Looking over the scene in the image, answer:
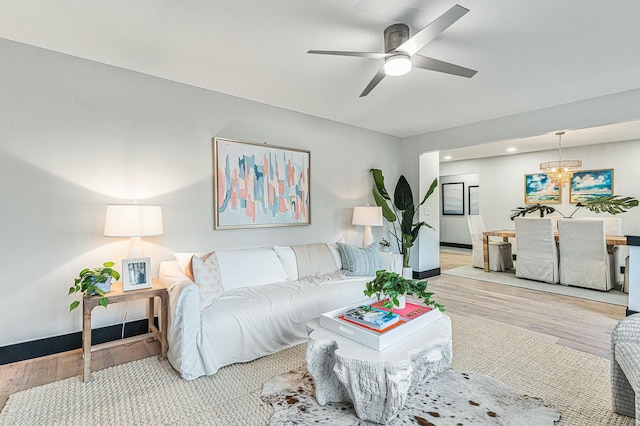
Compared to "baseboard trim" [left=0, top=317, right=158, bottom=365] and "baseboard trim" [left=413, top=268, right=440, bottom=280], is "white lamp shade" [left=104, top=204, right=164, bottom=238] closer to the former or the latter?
"baseboard trim" [left=0, top=317, right=158, bottom=365]

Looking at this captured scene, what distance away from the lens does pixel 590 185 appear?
244 inches

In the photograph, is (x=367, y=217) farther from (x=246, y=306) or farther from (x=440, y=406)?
(x=440, y=406)

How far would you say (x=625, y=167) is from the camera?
5820 mm

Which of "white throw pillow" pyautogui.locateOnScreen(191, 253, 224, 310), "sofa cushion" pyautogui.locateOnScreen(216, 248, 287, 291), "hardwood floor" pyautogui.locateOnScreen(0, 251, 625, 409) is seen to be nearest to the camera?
"hardwood floor" pyautogui.locateOnScreen(0, 251, 625, 409)

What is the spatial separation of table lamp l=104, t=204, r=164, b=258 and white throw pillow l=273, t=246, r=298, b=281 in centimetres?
127

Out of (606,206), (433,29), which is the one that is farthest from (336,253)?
(606,206)

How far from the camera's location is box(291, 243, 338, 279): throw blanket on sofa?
347 cm

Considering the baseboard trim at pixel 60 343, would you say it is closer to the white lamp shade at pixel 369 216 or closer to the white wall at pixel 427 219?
the white lamp shade at pixel 369 216

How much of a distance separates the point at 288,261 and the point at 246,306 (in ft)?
3.21

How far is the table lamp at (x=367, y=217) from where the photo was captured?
422cm

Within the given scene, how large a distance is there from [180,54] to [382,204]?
3244 mm

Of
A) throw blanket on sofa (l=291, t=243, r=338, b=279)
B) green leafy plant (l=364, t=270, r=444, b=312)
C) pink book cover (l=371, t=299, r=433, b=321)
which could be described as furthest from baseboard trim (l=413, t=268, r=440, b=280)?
green leafy plant (l=364, t=270, r=444, b=312)

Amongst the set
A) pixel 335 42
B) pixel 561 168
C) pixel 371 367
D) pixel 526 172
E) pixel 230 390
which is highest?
pixel 335 42

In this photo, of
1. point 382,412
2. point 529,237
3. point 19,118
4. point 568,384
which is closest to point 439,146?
point 529,237
